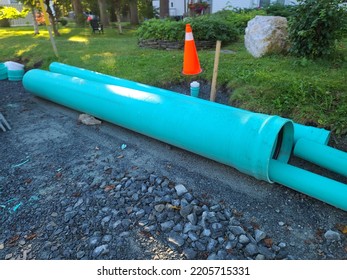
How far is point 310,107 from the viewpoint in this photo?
3545mm

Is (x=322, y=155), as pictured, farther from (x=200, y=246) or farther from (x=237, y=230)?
(x=200, y=246)

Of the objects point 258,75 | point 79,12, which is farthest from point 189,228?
point 79,12

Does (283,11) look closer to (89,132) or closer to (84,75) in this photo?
(84,75)

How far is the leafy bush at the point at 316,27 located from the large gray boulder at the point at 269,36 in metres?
0.56

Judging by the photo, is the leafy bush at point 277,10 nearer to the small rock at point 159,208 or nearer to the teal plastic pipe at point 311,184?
the teal plastic pipe at point 311,184

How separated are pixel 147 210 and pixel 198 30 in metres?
6.08

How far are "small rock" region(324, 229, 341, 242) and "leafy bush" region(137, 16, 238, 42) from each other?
Result: 6219 millimetres

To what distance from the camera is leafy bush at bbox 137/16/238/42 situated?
7.31m

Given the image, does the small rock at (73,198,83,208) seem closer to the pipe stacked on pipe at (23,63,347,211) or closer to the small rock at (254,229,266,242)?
the pipe stacked on pipe at (23,63,347,211)

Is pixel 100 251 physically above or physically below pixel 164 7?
below

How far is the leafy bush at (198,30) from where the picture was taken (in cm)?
731

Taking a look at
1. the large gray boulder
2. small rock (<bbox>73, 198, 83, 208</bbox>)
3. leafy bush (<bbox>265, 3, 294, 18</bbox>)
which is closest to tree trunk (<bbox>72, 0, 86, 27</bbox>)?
leafy bush (<bbox>265, 3, 294, 18</bbox>)

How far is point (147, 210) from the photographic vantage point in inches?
99.0

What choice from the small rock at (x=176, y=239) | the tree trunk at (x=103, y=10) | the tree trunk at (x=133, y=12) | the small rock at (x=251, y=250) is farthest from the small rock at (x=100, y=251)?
the tree trunk at (x=133, y=12)
